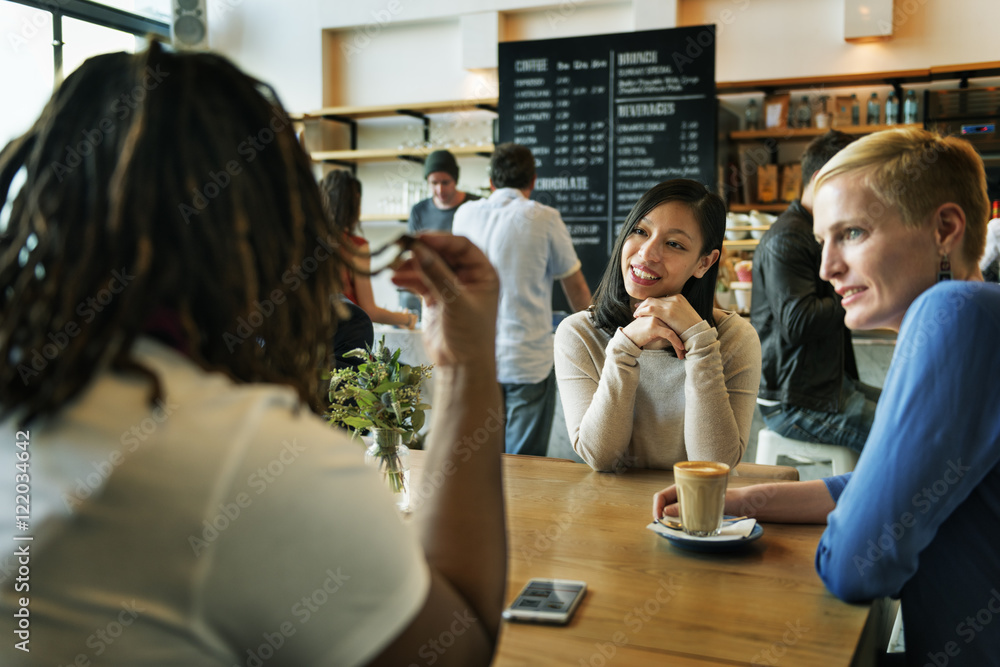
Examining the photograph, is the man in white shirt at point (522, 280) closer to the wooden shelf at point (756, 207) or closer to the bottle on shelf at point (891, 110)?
the wooden shelf at point (756, 207)

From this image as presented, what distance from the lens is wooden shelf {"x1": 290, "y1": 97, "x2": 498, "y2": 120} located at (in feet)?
20.7

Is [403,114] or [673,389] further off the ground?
[403,114]

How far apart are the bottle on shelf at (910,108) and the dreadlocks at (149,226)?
551cm

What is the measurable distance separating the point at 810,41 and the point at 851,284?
506cm

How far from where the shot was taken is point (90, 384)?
1.83 ft

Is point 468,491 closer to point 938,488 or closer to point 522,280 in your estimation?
point 938,488

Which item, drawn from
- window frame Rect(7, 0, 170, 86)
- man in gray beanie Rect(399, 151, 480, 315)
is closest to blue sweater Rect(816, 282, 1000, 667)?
man in gray beanie Rect(399, 151, 480, 315)

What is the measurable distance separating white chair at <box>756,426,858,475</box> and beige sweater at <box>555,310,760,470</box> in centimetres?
104

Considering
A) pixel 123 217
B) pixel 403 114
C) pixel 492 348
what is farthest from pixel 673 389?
pixel 403 114

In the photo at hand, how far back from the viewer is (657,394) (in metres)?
1.94

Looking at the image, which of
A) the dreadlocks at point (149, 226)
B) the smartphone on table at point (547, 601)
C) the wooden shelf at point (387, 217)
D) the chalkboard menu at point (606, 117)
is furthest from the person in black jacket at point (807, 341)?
the wooden shelf at point (387, 217)

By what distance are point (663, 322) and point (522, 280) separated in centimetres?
176

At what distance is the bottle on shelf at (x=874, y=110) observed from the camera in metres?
5.42

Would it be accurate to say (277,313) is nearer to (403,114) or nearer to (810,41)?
(810,41)
